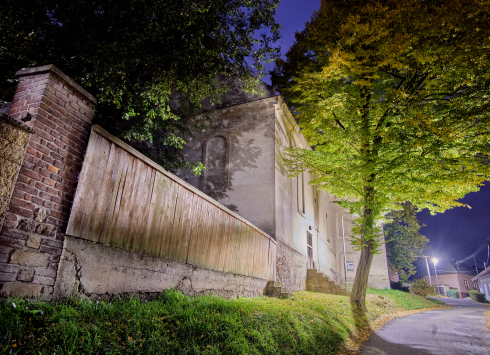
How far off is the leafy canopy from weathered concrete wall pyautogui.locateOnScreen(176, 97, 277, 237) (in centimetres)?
202

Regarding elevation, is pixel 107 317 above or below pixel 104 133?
below

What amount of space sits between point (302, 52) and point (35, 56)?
12.0m

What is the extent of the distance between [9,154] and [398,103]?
1103cm

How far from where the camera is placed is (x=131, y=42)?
7785 mm

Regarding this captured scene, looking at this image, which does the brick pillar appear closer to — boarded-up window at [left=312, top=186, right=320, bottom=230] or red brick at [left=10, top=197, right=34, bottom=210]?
red brick at [left=10, top=197, right=34, bottom=210]

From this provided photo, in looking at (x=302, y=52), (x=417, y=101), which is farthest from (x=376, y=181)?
(x=302, y=52)

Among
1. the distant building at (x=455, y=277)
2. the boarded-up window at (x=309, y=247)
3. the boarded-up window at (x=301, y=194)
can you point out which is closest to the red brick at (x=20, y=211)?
the boarded-up window at (x=301, y=194)

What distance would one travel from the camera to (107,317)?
369 cm

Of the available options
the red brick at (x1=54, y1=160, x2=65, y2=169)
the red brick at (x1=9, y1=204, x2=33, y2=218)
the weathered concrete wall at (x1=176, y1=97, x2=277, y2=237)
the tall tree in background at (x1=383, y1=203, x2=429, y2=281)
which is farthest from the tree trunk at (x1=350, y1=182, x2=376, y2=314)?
the tall tree in background at (x1=383, y1=203, x2=429, y2=281)

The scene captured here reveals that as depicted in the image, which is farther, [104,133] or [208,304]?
[208,304]

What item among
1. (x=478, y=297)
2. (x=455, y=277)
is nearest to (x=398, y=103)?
(x=478, y=297)

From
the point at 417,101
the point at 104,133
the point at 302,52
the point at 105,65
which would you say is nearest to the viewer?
the point at 104,133

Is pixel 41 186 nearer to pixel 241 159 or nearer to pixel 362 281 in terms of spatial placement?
pixel 241 159

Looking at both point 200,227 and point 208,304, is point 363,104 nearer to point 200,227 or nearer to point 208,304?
point 200,227
